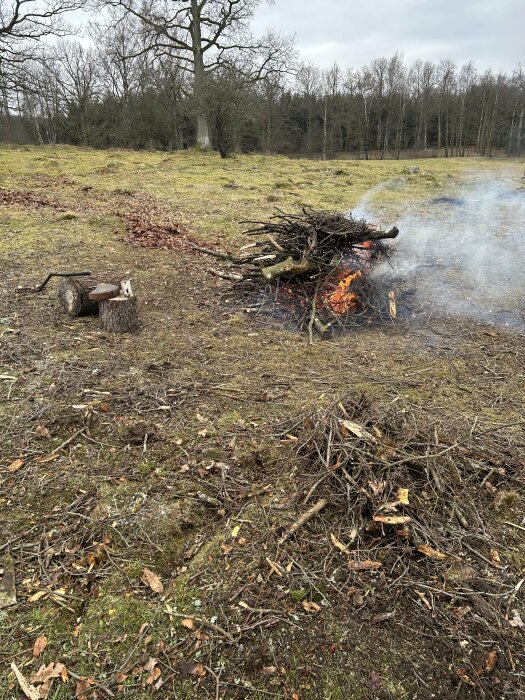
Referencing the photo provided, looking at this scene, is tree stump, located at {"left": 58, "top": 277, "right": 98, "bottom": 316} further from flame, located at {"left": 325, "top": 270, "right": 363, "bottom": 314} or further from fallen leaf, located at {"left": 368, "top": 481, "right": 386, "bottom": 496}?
fallen leaf, located at {"left": 368, "top": 481, "right": 386, "bottom": 496}

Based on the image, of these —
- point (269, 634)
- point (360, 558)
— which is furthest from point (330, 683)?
point (360, 558)

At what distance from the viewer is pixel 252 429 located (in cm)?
355

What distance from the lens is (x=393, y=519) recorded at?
2555mm

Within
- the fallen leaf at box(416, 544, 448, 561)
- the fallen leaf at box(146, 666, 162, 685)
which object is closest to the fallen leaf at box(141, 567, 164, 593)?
the fallen leaf at box(146, 666, 162, 685)

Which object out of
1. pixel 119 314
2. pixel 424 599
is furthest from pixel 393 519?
pixel 119 314

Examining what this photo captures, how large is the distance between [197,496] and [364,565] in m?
1.08

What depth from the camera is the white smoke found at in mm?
6633

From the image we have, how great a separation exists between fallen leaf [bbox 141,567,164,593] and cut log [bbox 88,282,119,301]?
3.50 m

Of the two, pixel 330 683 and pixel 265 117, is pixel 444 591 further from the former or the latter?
pixel 265 117

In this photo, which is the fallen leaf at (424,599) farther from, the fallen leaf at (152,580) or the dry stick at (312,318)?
the dry stick at (312,318)

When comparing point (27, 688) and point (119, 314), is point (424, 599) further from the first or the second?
point (119, 314)

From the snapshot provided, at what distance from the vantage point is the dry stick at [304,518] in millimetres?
2567

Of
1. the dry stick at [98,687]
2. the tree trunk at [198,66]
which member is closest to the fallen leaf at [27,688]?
the dry stick at [98,687]

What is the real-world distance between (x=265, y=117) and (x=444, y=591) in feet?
134
